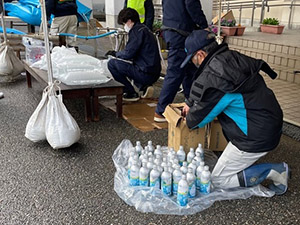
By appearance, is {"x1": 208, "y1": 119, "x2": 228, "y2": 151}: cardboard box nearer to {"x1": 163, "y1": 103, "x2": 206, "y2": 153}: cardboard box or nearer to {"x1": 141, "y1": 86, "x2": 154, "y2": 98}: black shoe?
{"x1": 163, "y1": 103, "x2": 206, "y2": 153}: cardboard box

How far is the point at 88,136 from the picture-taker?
3580 mm

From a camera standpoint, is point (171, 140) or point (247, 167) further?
point (171, 140)

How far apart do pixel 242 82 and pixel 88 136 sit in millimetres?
1977

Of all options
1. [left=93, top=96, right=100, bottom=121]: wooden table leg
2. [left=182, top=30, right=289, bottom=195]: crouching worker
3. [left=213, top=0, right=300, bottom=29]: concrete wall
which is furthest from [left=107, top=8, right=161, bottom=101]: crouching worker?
[left=213, top=0, right=300, bottom=29]: concrete wall

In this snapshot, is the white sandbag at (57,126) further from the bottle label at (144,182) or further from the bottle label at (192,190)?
the bottle label at (192,190)

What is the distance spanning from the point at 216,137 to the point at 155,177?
0.99 metres

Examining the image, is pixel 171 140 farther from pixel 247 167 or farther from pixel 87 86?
pixel 87 86

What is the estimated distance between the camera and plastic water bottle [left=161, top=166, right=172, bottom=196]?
2.37m

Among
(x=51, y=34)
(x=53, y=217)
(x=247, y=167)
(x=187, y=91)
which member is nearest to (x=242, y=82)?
(x=247, y=167)

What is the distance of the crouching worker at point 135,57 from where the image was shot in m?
4.18

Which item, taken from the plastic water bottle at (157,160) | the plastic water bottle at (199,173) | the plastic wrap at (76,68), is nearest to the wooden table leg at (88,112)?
the plastic wrap at (76,68)

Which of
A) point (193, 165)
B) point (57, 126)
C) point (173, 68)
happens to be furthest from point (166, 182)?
point (173, 68)

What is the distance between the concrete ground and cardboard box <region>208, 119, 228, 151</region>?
47 cm

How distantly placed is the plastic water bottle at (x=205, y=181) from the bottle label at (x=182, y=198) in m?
0.20
